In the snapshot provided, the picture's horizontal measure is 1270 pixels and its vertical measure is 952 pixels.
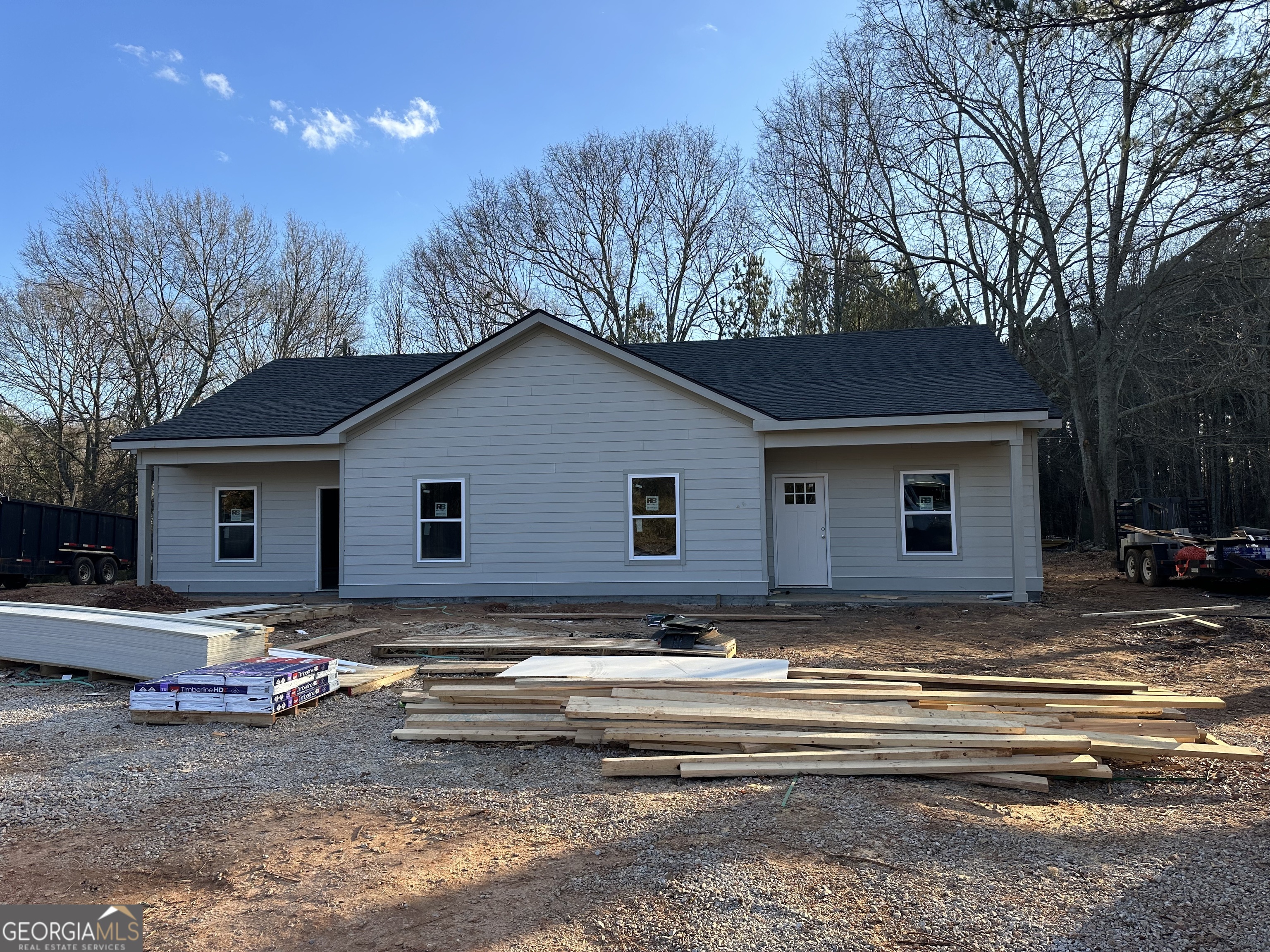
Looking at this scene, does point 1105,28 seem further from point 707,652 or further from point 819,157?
point 819,157

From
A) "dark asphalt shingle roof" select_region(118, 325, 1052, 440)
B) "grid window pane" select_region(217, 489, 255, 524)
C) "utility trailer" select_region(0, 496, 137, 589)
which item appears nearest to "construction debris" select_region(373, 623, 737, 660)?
"dark asphalt shingle roof" select_region(118, 325, 1052, 440)

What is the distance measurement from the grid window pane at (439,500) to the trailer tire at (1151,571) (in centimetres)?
1283

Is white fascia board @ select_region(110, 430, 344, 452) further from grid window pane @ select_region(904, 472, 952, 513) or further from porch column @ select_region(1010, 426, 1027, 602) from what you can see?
porch column @ select_region(1010, 426, 1027, 602)

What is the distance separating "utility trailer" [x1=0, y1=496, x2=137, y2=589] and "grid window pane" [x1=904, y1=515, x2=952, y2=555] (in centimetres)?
1889

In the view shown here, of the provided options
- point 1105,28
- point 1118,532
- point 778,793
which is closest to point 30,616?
point 778,793

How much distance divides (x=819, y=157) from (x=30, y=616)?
28.6 metres

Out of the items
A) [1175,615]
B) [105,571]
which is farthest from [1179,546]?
[105,571]

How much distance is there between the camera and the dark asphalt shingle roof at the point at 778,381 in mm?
14266

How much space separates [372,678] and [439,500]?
6.91 m

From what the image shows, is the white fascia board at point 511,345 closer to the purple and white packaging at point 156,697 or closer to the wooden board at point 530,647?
the wooden board at point 530,647

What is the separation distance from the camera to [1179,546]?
1562cm

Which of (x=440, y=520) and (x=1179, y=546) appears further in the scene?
(x=1179, y=546)

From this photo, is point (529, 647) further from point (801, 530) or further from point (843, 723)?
point (801, 530)

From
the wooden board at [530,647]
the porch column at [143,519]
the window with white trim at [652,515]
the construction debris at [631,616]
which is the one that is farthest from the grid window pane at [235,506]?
the wooden board at [530,647]
